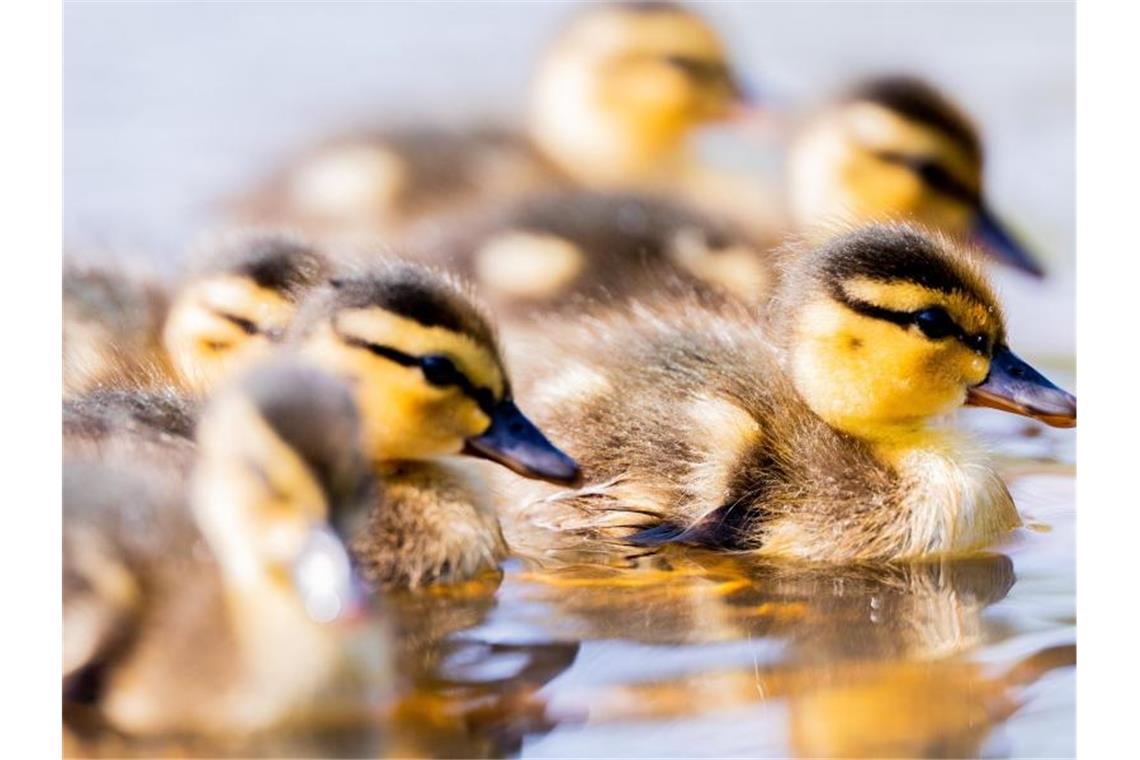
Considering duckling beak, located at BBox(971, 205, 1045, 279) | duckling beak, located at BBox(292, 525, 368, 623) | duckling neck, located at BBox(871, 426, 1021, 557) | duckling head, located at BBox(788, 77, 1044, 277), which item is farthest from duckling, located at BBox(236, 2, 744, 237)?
duckling beak, located at BBox(292, 525, 368, 623)

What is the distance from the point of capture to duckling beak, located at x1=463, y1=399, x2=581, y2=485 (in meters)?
2.07

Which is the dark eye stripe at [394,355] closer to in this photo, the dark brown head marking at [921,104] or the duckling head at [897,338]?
the duckling head at [897,338]

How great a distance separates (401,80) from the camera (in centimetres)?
252

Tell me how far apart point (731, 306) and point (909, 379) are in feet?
1.03

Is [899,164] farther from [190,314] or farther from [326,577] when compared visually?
[326,577]

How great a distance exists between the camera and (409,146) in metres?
2.68

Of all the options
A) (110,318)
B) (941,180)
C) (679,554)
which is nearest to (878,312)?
(679,554)

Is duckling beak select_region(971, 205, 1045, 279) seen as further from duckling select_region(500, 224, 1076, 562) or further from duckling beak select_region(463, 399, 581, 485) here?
duckling beak select_region(463, 399, 581, 485)

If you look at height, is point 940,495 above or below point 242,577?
above

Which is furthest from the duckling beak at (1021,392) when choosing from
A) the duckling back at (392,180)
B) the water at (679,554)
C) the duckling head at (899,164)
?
the duckling back at (392,180)

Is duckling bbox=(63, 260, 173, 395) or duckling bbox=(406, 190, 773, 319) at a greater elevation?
duckling bbox=(406, 190, 773, 319)

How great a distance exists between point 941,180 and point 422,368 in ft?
2.98

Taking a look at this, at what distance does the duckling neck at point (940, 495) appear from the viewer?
2229 mm

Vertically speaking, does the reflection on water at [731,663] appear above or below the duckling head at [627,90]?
below
